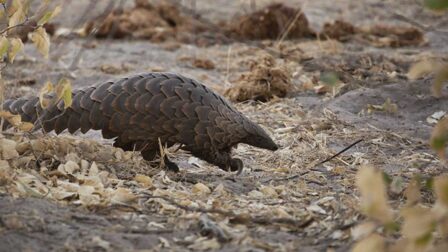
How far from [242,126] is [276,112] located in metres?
2.04

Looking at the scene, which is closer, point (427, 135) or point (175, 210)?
point (175, 210)

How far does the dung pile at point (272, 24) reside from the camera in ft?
31.2

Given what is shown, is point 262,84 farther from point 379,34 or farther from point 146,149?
point 379,34

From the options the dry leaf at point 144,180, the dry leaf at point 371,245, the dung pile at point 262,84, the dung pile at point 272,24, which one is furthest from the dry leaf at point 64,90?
the dung pile at point 272,24

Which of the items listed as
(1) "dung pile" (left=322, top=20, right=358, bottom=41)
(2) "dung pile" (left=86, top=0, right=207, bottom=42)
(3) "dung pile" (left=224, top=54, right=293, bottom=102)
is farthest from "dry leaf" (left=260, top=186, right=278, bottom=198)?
(2) "dung pile" (left=86, top=0, right=207, bottom=42)

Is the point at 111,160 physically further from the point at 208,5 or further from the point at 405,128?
the point at 208,5

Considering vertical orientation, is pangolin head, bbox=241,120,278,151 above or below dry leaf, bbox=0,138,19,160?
below

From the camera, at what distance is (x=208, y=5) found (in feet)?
39.1

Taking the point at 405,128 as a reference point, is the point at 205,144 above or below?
above

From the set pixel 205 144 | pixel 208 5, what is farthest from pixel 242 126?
pixel 208 5

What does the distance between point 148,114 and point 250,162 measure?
3.22 feet

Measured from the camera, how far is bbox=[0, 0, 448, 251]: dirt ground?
335cm

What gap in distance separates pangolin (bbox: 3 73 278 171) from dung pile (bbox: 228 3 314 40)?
5229 mm

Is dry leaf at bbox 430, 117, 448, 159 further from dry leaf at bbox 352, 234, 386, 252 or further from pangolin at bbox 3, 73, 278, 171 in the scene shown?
pangolin at bbox 3, 73, 278, 171
